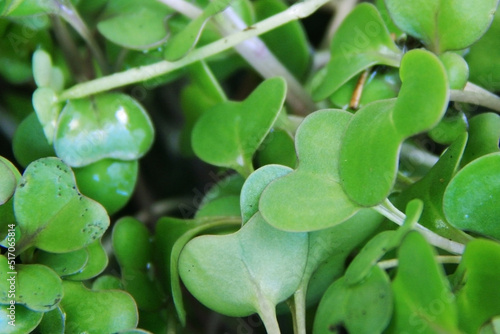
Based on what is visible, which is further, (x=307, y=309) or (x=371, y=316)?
(x=307, y=309)

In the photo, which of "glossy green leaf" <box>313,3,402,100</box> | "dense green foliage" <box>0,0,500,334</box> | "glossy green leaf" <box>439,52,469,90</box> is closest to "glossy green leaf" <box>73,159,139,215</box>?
"dense green foliage" <box>0,0,500,334</box>

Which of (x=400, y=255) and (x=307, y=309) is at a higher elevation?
(x=400, y=255)

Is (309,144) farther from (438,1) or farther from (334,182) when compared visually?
(438,1)

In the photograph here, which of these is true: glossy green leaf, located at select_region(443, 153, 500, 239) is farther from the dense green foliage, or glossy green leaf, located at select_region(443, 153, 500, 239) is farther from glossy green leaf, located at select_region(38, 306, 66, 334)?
glossy green leaf, located at select_region(38, 306, 66, 334)

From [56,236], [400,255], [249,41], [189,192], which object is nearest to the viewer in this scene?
[400,255]

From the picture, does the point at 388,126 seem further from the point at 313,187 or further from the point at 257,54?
the point at 257,54

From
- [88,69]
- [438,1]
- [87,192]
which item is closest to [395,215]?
[438,1]

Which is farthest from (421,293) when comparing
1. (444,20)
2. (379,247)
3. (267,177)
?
(444,20)
